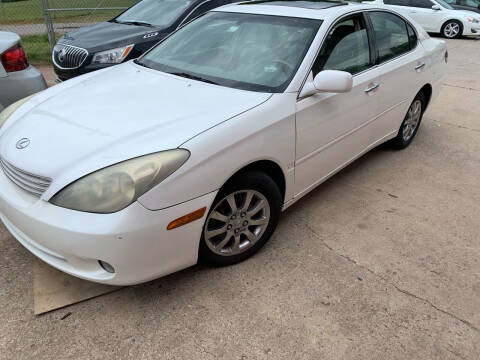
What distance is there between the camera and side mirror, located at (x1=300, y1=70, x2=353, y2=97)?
2.70 m

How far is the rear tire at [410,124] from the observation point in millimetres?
4434

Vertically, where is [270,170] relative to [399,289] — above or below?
above

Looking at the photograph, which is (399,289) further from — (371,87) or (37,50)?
(37,50)

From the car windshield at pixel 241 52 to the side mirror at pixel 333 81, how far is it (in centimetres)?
18

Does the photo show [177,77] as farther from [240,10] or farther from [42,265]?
[42,265]

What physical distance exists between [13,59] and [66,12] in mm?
5796

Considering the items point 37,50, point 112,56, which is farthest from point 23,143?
point 37,50

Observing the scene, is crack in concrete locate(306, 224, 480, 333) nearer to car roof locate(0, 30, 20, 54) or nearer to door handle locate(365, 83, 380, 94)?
door handle locate(365, 83, 380, 94)

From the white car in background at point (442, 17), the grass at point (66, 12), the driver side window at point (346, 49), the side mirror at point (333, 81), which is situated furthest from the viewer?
the white car in background at point (442, 17)

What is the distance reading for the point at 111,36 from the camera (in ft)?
18.4

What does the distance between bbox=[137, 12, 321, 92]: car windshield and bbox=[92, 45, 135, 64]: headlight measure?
6.67 ft

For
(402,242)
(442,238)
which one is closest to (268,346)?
(402,242)

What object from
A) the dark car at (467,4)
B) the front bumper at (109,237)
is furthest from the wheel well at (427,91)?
the dark car at (467,4)

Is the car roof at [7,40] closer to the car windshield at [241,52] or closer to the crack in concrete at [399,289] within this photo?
the car windshield at [241,52]
